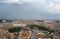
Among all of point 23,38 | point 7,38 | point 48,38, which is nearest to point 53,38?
point 48,38

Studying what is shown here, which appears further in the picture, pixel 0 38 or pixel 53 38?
pixel 53 38

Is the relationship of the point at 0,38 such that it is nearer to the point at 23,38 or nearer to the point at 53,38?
the point at 23,38

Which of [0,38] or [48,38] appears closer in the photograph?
[0,38]

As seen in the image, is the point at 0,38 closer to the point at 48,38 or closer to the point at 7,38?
the point at 7,38

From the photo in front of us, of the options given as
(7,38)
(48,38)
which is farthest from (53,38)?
(7,38)

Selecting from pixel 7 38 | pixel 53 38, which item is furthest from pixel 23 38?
pixel 53 38

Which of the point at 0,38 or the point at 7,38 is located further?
the point at 7,38

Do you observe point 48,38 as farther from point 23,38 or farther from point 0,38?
point 0,38
